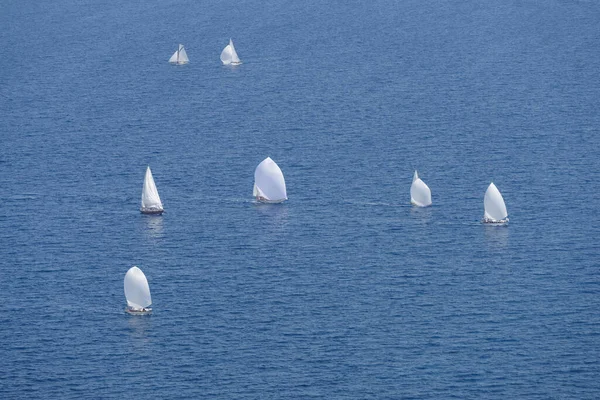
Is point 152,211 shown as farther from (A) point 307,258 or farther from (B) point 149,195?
(A) point 307,258

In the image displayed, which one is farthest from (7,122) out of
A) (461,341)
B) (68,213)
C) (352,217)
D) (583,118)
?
(461,341)

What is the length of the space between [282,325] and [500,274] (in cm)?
2428

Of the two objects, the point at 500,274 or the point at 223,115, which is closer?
the point at 500,274

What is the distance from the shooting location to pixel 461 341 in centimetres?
11725

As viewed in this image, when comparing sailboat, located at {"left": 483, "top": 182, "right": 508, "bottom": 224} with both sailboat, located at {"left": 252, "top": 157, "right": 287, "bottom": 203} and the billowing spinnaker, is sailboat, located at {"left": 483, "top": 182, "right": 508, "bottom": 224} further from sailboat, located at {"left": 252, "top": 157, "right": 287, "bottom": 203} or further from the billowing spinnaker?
the billowing spinnaker

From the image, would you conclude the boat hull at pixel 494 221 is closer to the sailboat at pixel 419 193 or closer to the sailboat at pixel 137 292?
the sailboat at pixel 419 193

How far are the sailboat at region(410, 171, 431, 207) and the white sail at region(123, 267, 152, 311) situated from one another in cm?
3895

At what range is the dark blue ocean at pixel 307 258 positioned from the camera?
370ft

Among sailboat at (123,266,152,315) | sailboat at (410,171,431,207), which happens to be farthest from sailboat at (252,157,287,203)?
sailboat at (123,266,152,315)

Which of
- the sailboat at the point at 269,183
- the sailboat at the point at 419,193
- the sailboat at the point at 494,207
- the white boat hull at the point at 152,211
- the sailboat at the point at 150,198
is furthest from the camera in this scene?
the sailboat at the point at 269,183

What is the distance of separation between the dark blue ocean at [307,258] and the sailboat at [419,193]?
1124mm

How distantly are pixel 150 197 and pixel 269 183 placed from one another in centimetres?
1362

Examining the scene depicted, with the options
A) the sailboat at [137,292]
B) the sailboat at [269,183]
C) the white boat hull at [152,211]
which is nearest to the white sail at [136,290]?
the sailboat at [137,292]

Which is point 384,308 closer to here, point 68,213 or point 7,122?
point 68,213
